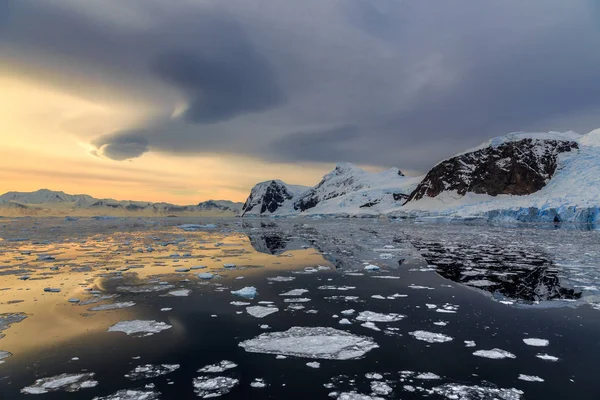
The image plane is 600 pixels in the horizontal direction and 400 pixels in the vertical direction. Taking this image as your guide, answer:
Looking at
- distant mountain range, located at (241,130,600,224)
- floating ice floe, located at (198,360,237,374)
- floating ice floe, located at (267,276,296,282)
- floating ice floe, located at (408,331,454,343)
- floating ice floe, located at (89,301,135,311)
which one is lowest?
floating ice floe, located at (408,331,454,343)

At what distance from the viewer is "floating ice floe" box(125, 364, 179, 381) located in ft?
15.2

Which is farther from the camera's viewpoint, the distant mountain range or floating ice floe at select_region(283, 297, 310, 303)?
the distant mountain range

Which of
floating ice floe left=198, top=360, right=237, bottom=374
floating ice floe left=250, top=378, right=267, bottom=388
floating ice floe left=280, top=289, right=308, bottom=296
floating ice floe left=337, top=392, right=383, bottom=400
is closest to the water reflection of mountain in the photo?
floating ice floe left=280, top=289, right=308, bottom=296

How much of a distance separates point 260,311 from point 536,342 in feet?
18.0

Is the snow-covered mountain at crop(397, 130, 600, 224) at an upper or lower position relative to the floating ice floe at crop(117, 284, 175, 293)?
upper

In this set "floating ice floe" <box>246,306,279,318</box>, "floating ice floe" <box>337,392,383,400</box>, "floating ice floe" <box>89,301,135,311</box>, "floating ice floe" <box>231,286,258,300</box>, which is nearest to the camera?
"floating ice floe" <box>337,392,383,400</box>

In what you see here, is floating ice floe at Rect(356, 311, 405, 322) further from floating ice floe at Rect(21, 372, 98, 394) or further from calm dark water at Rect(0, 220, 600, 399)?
floating ice floe at Rect(21, 372, 98, 394)

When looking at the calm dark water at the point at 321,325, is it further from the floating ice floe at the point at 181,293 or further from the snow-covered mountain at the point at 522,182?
the snow-covered mountain at the point at 522,182

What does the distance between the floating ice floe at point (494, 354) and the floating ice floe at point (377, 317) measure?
6.35 feet

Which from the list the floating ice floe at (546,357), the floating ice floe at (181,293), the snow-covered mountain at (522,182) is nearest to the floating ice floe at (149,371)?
the floating ice floe at (181,293)

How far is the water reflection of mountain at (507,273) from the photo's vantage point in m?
9.17

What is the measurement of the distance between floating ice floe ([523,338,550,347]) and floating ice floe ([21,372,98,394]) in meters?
6.89

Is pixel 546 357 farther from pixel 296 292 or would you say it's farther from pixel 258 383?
pixel 296 292

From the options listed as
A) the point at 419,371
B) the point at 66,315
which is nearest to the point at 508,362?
the point at 419,371
